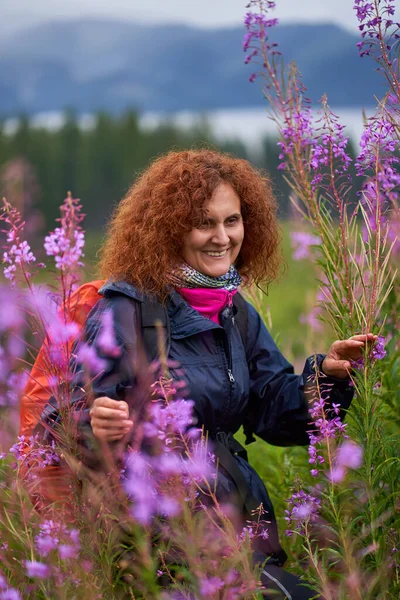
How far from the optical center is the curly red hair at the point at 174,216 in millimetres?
3064

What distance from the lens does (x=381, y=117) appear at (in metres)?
2.68

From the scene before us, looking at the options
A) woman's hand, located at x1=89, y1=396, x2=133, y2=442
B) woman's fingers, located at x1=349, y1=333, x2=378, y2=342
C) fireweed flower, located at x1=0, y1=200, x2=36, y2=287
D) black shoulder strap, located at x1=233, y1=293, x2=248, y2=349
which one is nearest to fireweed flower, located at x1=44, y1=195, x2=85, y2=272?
fireweed flower, located at x1=0, y1=200, x2=36, y2=287

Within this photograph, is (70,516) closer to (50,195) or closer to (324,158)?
(324,158)

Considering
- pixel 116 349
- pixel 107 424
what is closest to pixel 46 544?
pixel 107 424

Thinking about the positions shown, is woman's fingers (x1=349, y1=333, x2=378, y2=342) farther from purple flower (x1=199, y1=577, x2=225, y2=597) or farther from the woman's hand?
purple flower (x1=199, y1=577, x2=225, y2=597)

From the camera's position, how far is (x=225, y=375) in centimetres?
300

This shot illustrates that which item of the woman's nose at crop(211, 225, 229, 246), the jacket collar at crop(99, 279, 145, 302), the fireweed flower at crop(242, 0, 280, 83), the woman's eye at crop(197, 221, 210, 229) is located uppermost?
the fireweed flower at crop(242, 0, 280, 83)

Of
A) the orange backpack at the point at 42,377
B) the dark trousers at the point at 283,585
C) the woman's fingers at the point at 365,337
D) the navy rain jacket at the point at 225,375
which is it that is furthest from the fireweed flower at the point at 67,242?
the dark trousers at the point at 283,585

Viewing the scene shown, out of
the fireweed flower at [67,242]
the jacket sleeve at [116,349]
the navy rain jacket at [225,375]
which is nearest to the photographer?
the fireweed flower at [67,242]

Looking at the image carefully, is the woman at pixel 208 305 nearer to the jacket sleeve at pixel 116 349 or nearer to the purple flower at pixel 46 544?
the jacket sleeve at pixel 116 349

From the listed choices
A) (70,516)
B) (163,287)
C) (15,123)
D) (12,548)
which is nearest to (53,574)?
(70,516)

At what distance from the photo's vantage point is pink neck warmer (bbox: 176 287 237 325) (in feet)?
10.0

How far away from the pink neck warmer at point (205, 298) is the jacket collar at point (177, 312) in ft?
0.17

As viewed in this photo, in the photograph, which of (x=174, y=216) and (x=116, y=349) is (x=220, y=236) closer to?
(x=174, y=216)
